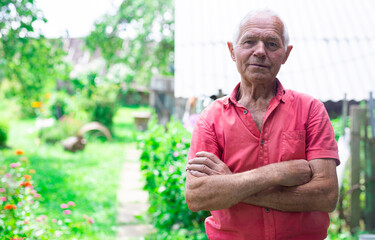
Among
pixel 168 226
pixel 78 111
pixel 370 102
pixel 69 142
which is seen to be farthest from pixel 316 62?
pixel 78 111

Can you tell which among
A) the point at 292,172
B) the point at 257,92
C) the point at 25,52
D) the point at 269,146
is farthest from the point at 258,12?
the point at 25,52

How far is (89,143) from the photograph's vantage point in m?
9.17

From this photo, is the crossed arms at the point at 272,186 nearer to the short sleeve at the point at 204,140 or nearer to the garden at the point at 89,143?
the short sleeve at the point at 204,140

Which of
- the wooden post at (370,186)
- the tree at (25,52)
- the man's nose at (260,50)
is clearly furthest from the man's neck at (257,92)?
the tree at (25,52)

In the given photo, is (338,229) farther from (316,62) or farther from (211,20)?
(211,20)

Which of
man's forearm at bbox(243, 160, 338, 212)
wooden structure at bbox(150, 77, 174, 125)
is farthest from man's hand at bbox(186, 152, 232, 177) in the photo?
wooden structure at bbox(150, 77, 174, 125)

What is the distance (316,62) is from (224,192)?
2489 millimetres

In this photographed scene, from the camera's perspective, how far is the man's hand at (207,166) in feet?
4.62

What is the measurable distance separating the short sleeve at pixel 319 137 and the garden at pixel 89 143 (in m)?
1.48

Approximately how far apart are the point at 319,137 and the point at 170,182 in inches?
67.3

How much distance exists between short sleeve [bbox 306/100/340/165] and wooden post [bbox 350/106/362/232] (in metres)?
2.31

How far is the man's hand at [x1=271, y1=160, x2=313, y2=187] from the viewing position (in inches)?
53.6

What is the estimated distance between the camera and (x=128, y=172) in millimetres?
6695

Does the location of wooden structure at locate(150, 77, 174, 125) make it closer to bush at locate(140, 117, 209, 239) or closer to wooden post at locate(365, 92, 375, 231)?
bush at locate(140, 117, 209, 239)
